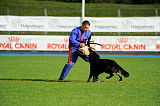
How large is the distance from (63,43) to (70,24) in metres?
1.50

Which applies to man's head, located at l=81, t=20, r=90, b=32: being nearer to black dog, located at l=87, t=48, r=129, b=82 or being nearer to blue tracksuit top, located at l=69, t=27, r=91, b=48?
blue tracksuit top, located at l=69, t=27, r=91, b=48

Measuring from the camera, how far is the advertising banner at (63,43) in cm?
2475

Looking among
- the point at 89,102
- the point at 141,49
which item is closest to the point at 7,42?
the point at 141,49

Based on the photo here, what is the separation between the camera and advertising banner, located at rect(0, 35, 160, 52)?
974 inches

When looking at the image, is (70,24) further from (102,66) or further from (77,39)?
(102,66)

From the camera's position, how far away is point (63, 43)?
2470 centimetres

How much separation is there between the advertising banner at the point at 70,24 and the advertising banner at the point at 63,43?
102cm

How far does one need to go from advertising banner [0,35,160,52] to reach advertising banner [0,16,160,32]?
1019 mm

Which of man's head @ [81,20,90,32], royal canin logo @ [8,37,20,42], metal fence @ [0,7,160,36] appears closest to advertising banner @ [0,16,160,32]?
metal fence @ [0,7,160,36]

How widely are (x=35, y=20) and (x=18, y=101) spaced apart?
1759 centimetres

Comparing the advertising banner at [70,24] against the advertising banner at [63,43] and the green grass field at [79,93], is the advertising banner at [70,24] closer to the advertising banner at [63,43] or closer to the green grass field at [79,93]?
the advertising banner at [63,43]

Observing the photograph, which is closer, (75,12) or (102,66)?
(102,66)

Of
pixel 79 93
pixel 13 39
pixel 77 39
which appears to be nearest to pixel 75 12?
pixel 13 39

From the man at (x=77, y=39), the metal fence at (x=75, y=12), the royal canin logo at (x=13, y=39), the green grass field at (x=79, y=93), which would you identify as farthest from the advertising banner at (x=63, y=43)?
the man at (x=77, y=39)
